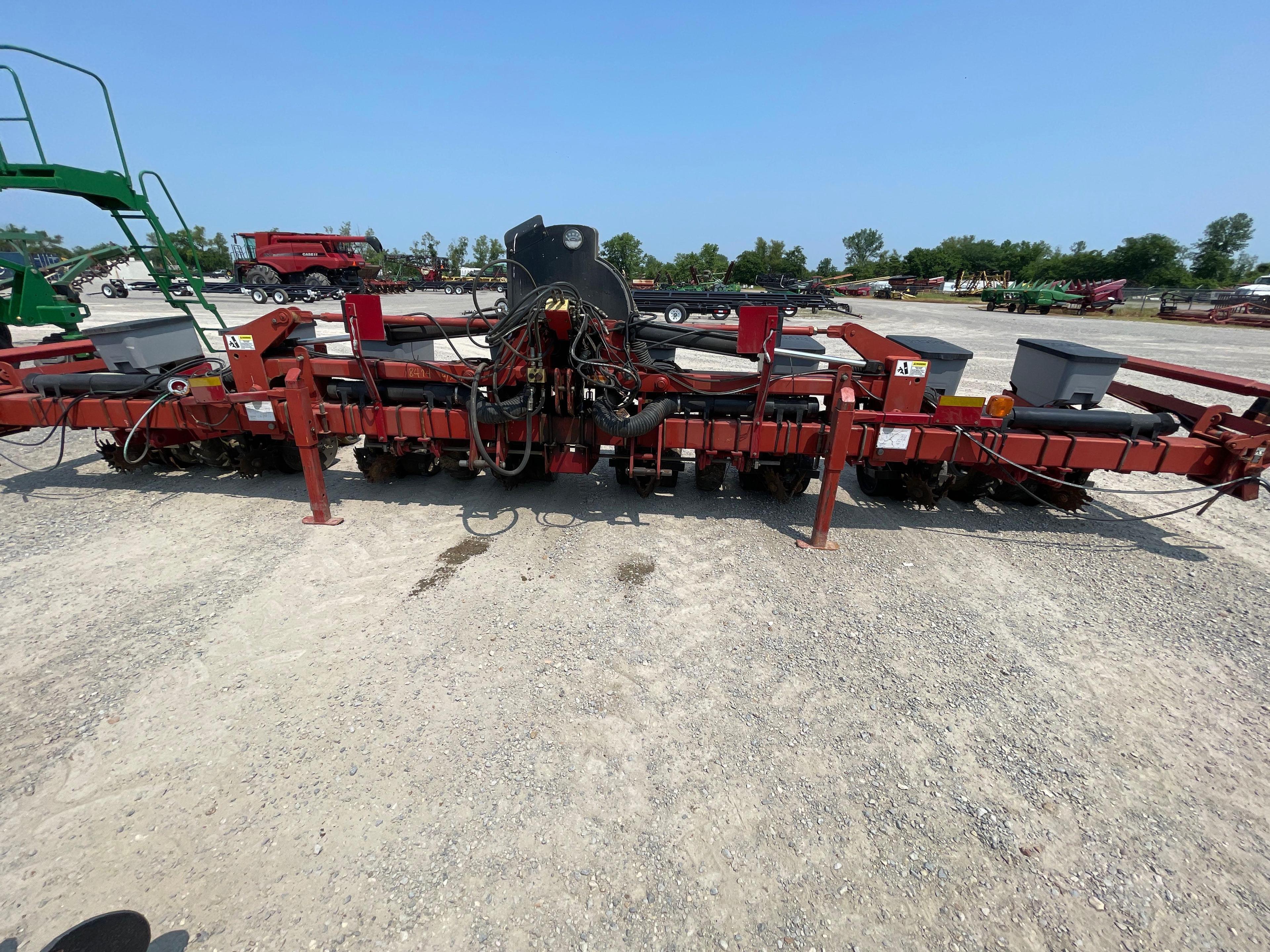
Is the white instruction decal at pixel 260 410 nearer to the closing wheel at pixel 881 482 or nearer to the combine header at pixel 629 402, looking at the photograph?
the combine header at pixel 629 402

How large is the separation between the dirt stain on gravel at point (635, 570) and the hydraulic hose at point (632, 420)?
97cm

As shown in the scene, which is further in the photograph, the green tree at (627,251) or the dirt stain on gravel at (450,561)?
the green tree at (627,251)

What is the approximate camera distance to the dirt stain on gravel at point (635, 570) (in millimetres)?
4023

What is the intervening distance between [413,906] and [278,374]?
171 inches

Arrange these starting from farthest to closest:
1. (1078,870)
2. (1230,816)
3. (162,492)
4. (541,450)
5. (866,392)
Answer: (162,492)
(541,450)
(866,392)
(1230,816)
(1078,870)

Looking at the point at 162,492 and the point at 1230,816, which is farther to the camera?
the point at 162,492

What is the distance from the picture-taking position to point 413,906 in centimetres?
201

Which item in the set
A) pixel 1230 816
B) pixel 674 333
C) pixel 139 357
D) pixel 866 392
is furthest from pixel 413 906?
pixel 139 357

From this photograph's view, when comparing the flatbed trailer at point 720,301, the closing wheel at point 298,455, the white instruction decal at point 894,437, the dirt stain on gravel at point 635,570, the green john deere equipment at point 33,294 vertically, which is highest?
the green john deere equipment at point 33,294

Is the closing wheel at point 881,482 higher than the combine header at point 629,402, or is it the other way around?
the combine header at point 629,402

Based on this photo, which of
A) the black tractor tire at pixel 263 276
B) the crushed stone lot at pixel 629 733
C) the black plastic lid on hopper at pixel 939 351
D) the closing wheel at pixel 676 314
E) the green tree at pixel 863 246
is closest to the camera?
the crushed stone lot at pixel 629 733

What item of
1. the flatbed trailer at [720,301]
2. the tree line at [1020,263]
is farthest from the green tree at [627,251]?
the flatbed trailer at [720,301]

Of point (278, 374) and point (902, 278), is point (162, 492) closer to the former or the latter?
point (278, 374)

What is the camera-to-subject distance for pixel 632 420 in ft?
13.7
